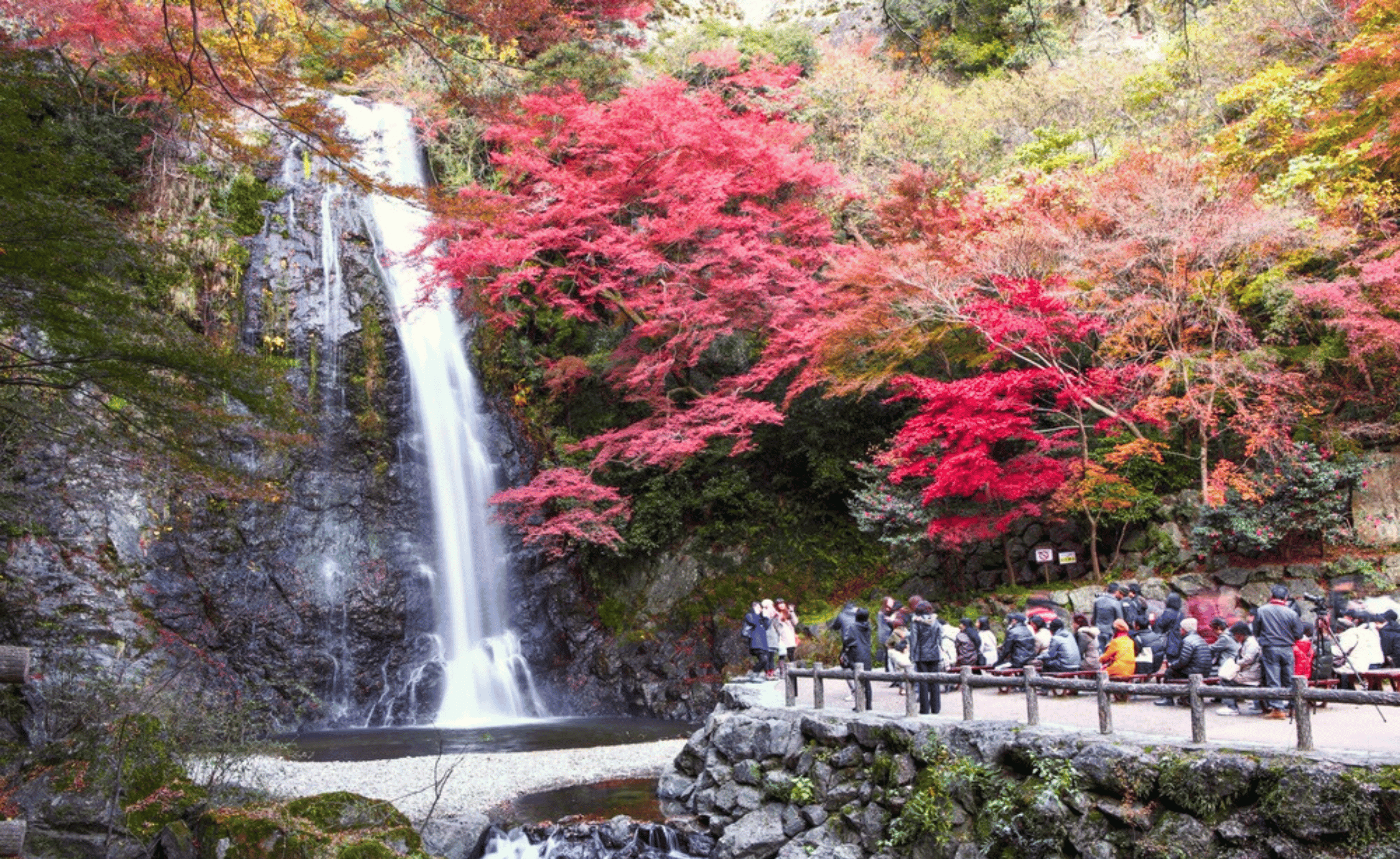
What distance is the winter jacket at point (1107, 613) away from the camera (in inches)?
420

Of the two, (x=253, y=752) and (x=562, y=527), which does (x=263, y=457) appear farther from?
(x=253, y=752)

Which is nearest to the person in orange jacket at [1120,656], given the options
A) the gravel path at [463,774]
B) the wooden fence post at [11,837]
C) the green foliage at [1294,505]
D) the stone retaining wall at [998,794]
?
the stone retaining wall at [998,794]

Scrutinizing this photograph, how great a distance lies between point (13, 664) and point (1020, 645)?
8.89m

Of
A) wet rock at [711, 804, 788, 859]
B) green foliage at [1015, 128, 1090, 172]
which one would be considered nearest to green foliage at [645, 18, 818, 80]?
green foliage at [1015, 128, 1090, 172]

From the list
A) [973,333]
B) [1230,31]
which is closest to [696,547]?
[973,333]

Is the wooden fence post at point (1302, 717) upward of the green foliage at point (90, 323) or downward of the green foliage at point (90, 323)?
downward

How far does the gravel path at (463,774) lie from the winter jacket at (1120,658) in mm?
5672

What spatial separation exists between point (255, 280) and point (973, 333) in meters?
15.4

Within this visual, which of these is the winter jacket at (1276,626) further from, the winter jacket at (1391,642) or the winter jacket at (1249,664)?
the winter jacket at (1391,642)

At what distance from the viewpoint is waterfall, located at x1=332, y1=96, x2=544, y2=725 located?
680 inches

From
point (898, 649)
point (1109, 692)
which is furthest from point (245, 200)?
point (1109, 692)

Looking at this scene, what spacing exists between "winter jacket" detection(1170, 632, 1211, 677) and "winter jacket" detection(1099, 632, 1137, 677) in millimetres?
525

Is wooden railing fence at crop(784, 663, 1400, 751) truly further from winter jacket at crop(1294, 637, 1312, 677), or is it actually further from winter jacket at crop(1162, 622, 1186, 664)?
winter jacket at crop(1294, 637, 1312, 677)

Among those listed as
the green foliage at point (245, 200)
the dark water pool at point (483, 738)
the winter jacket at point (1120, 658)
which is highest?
the green foliage at point (245, 200)
